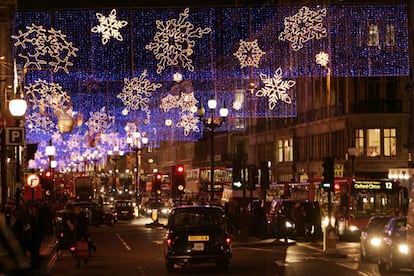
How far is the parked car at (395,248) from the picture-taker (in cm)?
2519

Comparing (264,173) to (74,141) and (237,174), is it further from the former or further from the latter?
(74,141)

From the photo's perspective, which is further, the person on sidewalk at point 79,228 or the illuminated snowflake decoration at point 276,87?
the illuminated snowflake decoration at point 276,87

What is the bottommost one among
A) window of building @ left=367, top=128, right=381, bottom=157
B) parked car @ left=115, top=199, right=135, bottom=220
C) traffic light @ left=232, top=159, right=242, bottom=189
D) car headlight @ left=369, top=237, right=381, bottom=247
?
parked car @ left=115, top=199, right=135, bottom=220

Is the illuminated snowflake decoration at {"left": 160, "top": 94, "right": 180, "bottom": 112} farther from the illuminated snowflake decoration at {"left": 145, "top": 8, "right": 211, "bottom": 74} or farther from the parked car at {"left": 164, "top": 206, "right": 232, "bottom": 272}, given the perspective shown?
the parked car at {"left": 164, "top": 206, "right": 232, "bottom": 272}

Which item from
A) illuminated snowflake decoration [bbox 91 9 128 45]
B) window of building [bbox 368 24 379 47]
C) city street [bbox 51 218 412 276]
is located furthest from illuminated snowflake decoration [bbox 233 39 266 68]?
city street [bbox 51 218 412 276]

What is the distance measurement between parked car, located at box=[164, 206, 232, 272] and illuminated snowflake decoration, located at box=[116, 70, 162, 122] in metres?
16.8

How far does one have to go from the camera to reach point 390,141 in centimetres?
7031

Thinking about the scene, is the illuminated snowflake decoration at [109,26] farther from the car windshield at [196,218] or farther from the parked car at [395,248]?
the parked car at [395,248]

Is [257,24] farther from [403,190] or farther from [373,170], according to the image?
[373,170]

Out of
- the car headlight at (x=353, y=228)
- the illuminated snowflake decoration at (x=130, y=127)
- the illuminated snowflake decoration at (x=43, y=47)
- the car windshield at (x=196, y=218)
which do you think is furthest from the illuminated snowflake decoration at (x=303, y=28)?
the illuminated snowflake decoration at (x=130, y=127)

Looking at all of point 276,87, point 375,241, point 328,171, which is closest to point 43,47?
point 276,87

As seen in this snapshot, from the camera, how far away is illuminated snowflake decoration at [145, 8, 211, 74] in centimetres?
3822

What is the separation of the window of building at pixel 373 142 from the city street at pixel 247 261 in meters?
28.2

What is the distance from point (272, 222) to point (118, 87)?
14.5m
